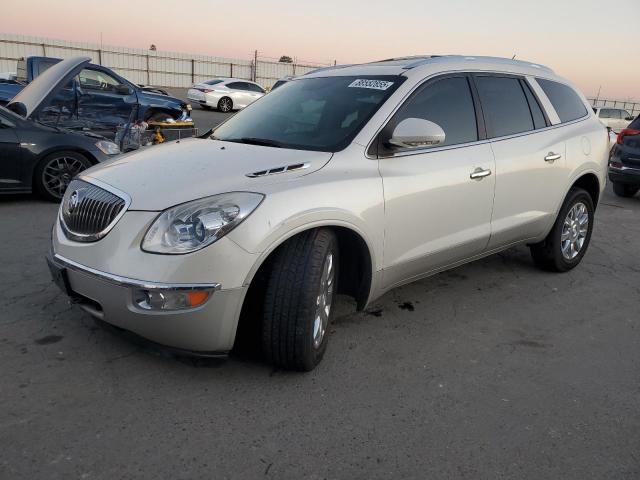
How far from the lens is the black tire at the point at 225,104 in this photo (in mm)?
23253

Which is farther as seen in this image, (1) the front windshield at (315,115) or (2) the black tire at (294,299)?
(1) the front windshield at (315,115)

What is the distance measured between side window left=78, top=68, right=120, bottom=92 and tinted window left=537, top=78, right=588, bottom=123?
8007 millimetres

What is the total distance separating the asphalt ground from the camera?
228cm

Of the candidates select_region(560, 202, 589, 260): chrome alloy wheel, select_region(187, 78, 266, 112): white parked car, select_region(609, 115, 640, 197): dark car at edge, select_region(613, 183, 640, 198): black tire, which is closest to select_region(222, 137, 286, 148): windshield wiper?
select_region(560, 202, 589, 260): chrome alloy wheel

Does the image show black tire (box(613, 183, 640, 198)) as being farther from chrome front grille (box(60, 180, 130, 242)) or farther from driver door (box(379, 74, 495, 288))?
chrome front grille (box(60, 180, 130, 242))

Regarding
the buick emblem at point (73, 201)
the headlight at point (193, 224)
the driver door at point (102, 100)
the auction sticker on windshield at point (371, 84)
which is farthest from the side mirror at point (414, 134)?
the driver door at point (102, 100)

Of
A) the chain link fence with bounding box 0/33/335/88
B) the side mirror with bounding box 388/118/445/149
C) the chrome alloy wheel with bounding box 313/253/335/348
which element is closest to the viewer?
the chrome alloy wheel with bounding box 313/253/335/348

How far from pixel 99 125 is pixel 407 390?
6992 mm

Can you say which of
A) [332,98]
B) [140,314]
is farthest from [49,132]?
[140,314]

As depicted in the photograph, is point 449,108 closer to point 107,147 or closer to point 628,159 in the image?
point 107,147

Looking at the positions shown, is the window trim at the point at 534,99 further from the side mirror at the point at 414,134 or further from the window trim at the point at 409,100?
the side mirror at the point at 414,134

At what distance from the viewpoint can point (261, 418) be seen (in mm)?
2564

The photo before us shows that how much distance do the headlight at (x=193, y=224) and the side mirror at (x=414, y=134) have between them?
1.06 m

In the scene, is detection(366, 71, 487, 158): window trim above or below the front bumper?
above
